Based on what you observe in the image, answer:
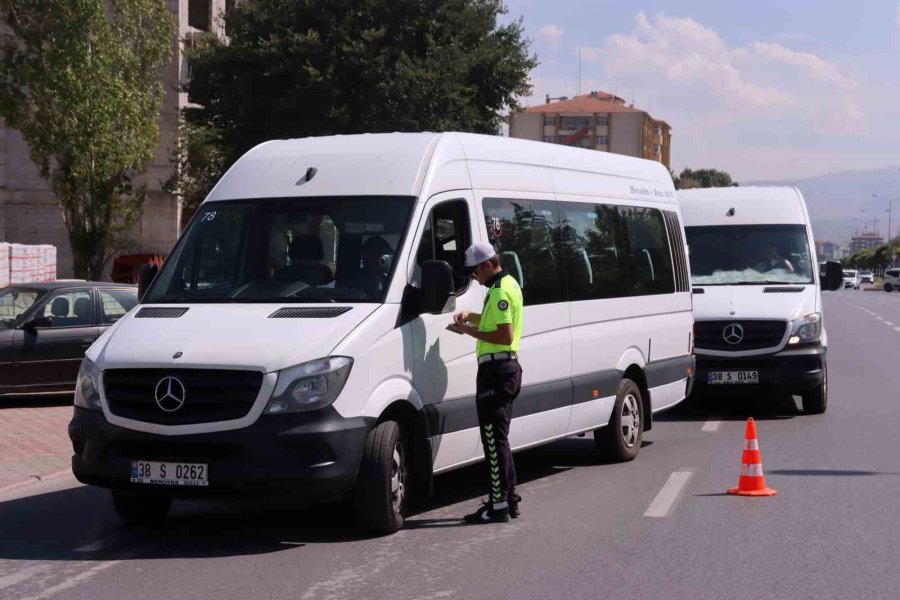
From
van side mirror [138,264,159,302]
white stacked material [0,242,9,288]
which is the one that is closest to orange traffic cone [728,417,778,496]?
van side mirror [138,264,159,302]

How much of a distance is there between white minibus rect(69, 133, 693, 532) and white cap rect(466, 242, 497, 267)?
1.08ft

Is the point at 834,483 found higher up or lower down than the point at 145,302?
lower down

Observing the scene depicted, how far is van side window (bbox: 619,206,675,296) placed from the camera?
40.0 ft

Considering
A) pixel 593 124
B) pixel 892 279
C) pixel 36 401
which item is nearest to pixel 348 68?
pixel 36 401

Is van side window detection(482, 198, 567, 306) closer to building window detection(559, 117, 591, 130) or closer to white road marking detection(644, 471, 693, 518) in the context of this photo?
white road marking detection(644, 471, 693, 518)

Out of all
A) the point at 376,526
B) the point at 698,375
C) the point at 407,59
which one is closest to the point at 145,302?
the point at 376,526

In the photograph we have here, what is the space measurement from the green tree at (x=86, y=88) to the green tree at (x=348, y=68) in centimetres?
202

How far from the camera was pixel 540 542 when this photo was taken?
26.4 ft

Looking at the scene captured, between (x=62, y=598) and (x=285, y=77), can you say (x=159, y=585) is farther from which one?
(x=285, y=77)

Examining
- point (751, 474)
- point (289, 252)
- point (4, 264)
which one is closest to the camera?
point (289, 252)

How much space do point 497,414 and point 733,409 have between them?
820cm

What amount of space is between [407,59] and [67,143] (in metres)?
8.79

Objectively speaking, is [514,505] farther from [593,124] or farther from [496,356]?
[593,124]

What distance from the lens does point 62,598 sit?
6.60 metres
